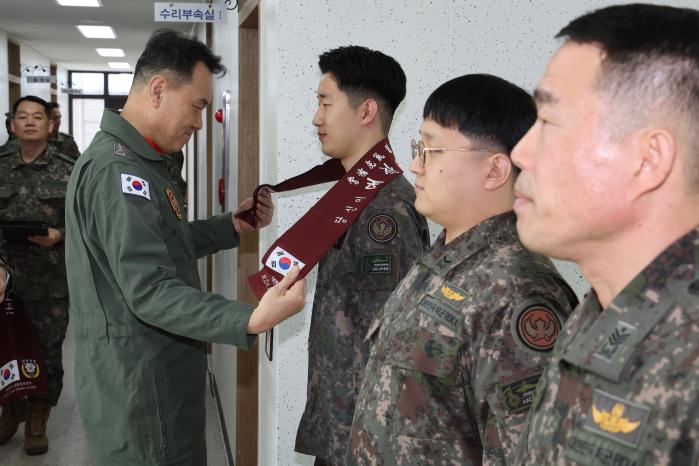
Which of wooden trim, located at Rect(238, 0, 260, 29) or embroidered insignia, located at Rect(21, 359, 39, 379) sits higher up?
wooden trim, located at Rect(238, 0, 260, 29)

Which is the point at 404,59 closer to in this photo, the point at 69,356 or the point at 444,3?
the point at 444,3

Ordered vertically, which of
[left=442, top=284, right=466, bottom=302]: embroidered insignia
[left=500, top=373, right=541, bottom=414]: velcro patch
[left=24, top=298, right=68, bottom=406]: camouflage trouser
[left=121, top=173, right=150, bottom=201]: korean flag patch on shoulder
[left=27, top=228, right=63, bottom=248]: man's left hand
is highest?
[left=121, top=173, right=150, bottom=201]: korean flag patch on shoulder

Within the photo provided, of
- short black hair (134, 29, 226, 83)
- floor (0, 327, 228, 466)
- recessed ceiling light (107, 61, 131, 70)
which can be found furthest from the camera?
recessed ceiling light (107, 61, 131, 70)

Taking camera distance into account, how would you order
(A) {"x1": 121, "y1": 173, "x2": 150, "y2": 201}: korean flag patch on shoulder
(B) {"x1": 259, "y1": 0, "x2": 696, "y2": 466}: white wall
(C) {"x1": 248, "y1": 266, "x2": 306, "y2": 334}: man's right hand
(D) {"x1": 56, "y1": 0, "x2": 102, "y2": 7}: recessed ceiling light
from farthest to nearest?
1. (D) {"x1": 56, "y1": 0, "x2": 102, "y2": 7}: recessed ceiling light
2. (B) {"x1": 259, "y1": 0, "x2": 696, "y2": 466}: white wall
3. (A) {"x1": 121, "y1": 173, "x2": 150, "y2": 201}: korean flag patch on shoulder
4. (C) {"x1": 248, "y1": 266, "x2": 306, "y2": 334}: man's right hand

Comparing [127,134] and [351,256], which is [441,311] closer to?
[351,256]

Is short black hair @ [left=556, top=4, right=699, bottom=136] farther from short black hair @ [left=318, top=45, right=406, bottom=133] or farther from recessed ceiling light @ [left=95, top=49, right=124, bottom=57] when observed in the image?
recessed ceiling light @ [left=95, top=49, right=124, bottom=57]

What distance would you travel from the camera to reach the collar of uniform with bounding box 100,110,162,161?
1.93 metres

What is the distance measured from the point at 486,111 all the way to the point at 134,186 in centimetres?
92

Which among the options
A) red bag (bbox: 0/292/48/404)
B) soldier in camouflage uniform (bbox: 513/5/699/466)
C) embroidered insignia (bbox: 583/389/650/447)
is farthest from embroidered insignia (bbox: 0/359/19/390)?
embroidered insignia (bbox: 583/389/650/447)

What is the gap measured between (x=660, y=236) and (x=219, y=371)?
157 inches

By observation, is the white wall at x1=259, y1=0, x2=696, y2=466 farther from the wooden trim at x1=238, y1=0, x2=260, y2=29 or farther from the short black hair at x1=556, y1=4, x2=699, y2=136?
the short black hair at x1=556, y1=4, x2=699, y2=136

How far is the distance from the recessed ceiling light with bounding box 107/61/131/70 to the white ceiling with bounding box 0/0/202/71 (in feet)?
2.78

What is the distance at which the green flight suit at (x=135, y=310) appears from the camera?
1.73m

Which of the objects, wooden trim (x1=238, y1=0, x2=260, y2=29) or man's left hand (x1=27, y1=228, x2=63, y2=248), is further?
man's left hand (x1=27, y1=228, x2=63, y2=248)
